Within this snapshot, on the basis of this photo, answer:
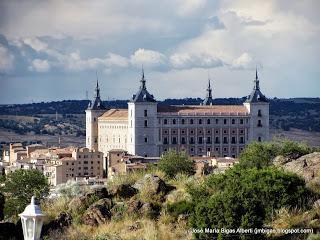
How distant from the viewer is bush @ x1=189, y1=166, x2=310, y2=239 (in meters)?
11.5

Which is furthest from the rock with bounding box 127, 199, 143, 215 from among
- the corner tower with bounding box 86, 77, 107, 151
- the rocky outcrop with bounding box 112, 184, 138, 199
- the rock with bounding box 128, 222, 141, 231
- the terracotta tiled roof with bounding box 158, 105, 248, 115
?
the corner tower with bounding box 86, 77, 107, 151

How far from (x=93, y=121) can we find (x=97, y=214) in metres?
84.4

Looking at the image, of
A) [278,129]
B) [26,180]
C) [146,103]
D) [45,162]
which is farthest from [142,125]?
[278,129]

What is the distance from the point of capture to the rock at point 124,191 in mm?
13344

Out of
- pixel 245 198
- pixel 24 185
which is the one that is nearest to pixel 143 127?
pixel 24 185

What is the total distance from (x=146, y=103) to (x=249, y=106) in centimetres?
993

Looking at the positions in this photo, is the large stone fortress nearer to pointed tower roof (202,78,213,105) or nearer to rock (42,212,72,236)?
pointed tower roof (202,78,213,105)

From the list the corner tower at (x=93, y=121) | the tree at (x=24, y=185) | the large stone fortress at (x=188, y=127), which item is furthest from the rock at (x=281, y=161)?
the corner tower at (x=93, y=121)

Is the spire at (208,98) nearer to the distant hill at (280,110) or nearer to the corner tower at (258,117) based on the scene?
the corner tower at (258,117)

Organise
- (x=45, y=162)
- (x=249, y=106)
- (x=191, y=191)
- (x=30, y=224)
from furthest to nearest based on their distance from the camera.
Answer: (x=249, y=106) → (x=45, y=162) → (x=191, y=191) → (x=30, y=224)

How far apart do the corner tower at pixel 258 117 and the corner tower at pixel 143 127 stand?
8985mm

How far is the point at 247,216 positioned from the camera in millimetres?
11469

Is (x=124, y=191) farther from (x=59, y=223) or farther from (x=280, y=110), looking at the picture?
(x=280, y=110)

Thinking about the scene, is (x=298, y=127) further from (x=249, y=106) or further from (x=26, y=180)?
(x=26, y=180)
